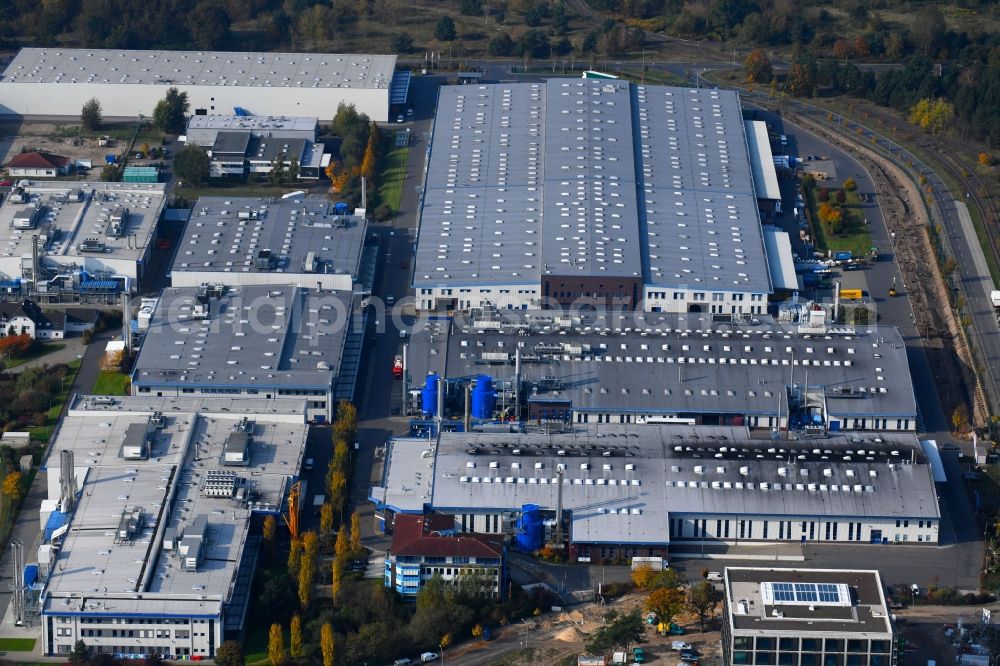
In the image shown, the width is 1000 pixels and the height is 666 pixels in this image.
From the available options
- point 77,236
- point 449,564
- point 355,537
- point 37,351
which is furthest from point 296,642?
point 77,236

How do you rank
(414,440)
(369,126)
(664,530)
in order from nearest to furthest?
(664,530) < (414,440) < (369,126)

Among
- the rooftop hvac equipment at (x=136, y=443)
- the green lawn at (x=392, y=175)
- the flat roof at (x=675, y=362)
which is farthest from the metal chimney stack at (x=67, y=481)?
the green lawn at (x=392, y=175)

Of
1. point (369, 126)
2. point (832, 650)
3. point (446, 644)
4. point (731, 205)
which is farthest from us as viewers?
point (369, 126)

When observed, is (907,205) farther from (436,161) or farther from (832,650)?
(832,650)

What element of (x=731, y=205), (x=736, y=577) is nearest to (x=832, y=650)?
(x=736, y=577)

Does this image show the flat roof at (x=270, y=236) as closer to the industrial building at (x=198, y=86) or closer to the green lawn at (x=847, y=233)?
the industrial building at (x=198, y=86)

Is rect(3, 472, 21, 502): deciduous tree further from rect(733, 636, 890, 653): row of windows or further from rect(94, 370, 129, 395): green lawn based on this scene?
rect(733, 636, 890, 653): row of windows

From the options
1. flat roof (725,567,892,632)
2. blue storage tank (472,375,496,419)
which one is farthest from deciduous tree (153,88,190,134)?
flat roof (725,567,892,632)
